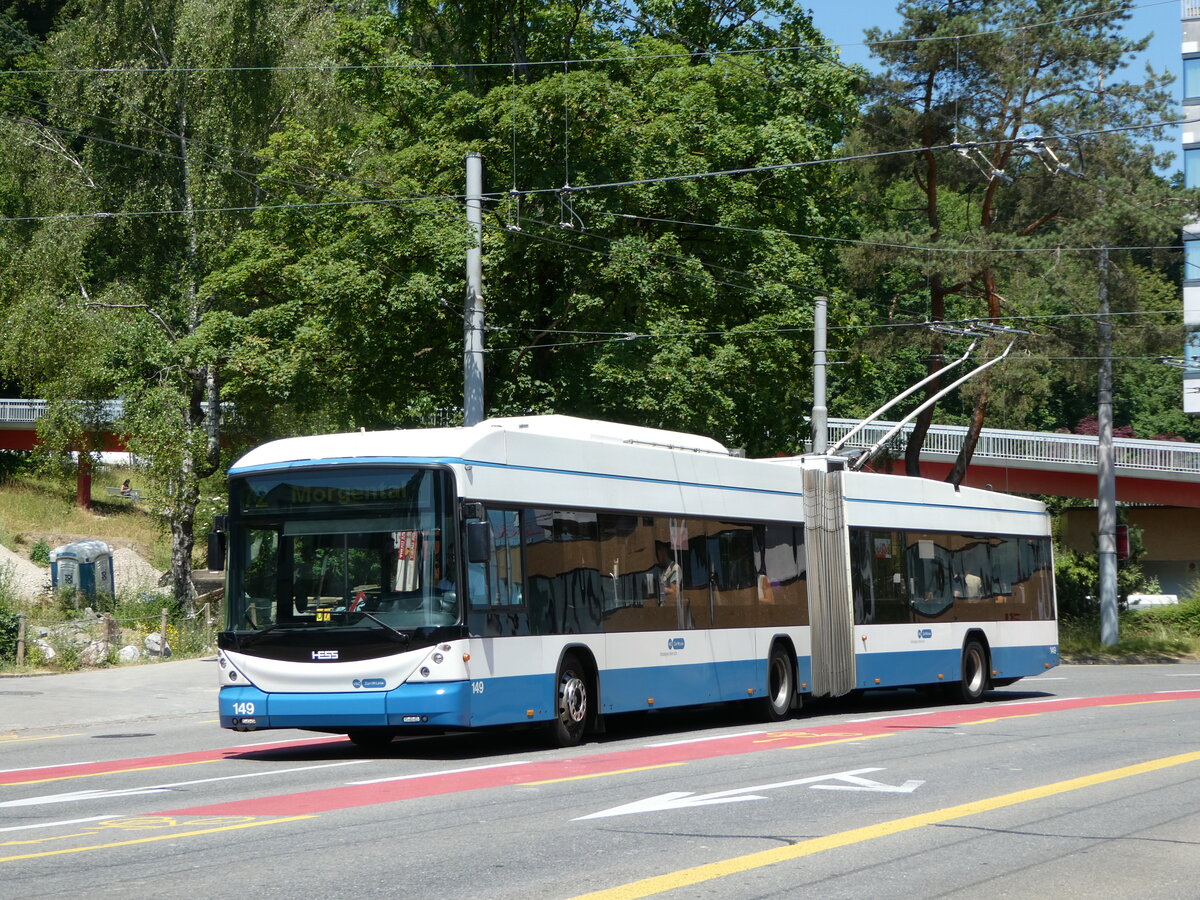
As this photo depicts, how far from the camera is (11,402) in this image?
62031 millimetres

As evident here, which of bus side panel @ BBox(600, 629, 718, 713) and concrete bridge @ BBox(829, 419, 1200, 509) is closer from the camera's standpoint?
bus side panel @ BBox(600, 629, 718, 713)

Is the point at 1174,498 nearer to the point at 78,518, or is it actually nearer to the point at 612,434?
Result: the point at 78,518

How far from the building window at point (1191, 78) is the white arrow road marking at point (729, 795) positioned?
47.0 m

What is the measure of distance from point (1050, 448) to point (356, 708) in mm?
47007

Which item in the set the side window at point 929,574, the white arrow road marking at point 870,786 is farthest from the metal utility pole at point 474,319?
the white arrow road marking at point 870,786

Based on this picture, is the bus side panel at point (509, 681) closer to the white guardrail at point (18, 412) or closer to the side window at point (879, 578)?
the side window at point (879, 578)

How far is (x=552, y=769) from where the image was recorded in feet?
42.0

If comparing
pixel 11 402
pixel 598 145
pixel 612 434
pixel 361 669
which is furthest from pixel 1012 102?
pixel 11 402

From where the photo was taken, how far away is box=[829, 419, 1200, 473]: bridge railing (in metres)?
54.7

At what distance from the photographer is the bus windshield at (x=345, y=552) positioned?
13.6 meters

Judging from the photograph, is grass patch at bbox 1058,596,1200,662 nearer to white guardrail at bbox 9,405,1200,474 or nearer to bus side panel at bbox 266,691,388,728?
white guardrail at bbox 9,405,1200,474

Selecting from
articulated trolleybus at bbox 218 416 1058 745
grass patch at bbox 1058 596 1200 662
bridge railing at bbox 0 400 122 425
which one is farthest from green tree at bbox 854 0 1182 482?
bridge railing at bbox 0 400 122 425

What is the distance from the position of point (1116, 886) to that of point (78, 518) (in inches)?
2159

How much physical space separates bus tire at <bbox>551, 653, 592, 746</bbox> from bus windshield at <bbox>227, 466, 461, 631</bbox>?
1852mm
